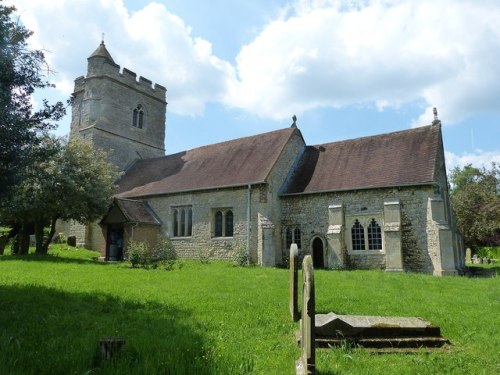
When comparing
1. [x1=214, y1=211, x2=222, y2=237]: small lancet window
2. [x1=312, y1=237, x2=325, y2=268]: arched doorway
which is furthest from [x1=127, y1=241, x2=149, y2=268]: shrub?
[x1=312, y1=237, x2=325, y2=268]: arched doorway

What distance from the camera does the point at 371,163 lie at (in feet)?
71.9

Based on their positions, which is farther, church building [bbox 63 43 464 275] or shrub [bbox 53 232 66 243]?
shrub [bbox 53 232 66 243]

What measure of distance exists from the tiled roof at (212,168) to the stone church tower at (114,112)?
3.43 meters

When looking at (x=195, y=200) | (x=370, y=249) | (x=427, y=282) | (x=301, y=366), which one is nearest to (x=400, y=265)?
(x=370, y=249)

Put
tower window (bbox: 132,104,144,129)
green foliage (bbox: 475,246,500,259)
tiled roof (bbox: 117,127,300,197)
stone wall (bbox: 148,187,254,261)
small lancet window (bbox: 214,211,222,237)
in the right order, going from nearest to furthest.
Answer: stone wall (bbox: 148,187,254,261) < tiled roof (bbox: 117,127,300,197) < small lancet window (bbox: 214,211,222,237) < tower window (bbox: 132,104,144,129) < green foliage (bbox: 475,246,500,259)

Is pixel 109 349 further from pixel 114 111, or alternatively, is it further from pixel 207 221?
pixel 114 111

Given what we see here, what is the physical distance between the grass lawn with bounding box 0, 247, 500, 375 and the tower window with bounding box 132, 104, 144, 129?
75.9ft

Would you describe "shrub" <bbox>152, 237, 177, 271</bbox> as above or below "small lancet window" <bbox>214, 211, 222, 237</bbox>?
below

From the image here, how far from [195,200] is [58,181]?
7.78 meters

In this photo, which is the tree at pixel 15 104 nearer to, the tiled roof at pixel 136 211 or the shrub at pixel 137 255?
the shrub at pixel 137 255

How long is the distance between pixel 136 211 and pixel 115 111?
476 inches

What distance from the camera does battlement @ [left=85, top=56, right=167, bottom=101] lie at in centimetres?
3266

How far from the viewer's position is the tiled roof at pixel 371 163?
20.0m

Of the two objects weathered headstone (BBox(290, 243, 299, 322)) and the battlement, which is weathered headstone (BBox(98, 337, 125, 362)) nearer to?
weathered headstone (BBox(290, 243, 299, 322))
